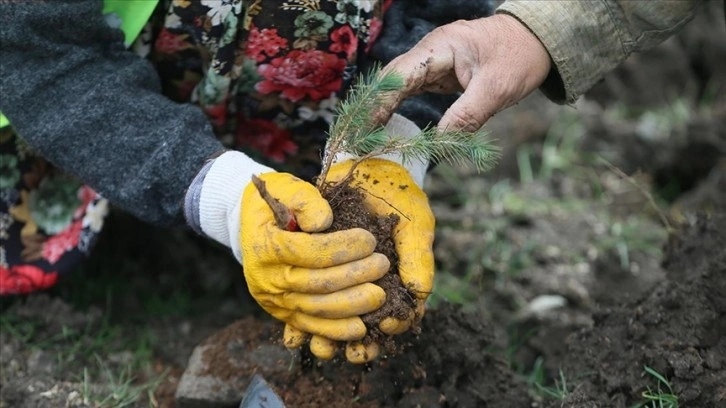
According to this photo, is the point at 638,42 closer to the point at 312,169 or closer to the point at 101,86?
the point at 312,169

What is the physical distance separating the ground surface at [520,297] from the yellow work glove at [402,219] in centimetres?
21

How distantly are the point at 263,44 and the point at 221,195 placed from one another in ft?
1.33

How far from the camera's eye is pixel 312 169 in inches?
88.0

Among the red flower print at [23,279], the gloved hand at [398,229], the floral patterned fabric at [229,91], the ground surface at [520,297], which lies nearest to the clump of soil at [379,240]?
the gloved hand at [398,229]

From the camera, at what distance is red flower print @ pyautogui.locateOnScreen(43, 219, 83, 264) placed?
84.2 inches

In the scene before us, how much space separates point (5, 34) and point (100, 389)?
0.78 meters

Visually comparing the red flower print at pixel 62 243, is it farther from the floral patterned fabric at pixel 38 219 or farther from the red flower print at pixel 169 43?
the red flower print at pixel 169 43

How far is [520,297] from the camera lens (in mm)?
2529

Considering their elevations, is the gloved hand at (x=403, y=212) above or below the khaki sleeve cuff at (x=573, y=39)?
below

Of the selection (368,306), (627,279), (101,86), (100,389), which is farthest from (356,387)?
(627,279)

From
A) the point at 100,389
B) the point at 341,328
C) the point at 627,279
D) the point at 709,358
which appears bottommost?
the point at 627,279

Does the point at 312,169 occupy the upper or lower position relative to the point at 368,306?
lower

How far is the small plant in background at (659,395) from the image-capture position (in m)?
1.67

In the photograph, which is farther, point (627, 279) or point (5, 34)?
point (627, 279)
